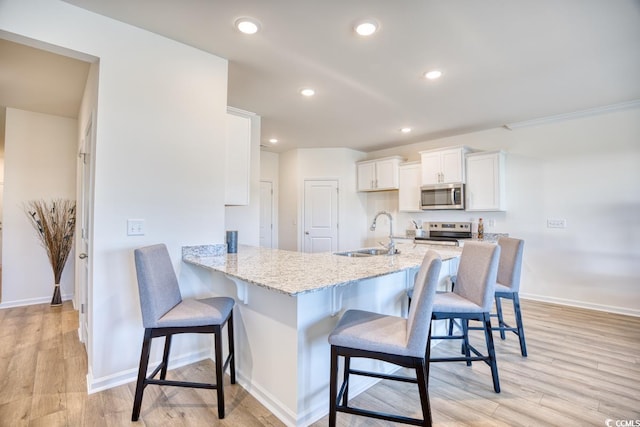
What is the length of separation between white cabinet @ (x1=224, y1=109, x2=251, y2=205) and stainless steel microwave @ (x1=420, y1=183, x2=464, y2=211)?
3.14m

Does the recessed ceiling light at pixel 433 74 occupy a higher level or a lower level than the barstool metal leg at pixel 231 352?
higher

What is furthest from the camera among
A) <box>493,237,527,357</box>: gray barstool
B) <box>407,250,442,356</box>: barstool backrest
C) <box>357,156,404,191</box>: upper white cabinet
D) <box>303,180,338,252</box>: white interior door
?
<box>303,180,338,252</box>: white interior door

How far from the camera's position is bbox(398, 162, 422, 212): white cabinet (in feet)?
17.0

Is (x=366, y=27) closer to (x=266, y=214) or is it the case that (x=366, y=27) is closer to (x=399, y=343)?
(x=399, y=343)

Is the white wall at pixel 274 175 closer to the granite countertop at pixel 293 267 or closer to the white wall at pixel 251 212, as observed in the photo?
the white wall at pixel 251 212

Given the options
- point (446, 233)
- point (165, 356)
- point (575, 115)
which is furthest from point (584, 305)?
point (165, 356)

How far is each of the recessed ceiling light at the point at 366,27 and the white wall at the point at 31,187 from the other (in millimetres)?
4145

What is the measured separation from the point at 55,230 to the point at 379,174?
16.2 ft

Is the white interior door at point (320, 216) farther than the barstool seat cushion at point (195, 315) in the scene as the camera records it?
Yes

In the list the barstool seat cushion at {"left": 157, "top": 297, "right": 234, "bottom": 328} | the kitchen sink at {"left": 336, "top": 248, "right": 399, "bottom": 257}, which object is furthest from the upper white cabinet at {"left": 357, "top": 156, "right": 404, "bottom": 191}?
the barstool seat cushion at {"left": 157, "top": 297, "right": 234, "bottom": 328}

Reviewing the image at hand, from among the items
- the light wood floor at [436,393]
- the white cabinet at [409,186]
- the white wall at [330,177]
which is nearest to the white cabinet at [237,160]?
the light wood floor at [436,393]

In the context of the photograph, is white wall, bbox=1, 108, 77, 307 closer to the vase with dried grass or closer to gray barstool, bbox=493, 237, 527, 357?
the vase with dried grass

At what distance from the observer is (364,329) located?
60.4 inches

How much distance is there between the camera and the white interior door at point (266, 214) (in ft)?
20.2
